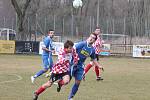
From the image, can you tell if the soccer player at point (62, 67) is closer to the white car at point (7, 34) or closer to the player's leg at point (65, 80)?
the player's leg at point (65, 80)

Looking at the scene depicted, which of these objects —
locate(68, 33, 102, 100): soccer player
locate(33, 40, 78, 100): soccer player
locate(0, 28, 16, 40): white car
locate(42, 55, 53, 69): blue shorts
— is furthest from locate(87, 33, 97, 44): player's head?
locate(0, 28, 16, 40): white car

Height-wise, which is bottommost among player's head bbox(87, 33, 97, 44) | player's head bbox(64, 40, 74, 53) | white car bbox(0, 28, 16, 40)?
player's head bbox(64, 40, 74, 53)

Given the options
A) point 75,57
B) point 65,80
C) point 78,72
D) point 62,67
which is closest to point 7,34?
point 78,72

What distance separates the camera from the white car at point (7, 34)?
160 ft

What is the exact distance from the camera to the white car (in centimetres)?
4884

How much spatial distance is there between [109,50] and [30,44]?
720cm

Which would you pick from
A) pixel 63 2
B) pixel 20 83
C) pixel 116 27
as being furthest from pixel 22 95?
pixel 63 2

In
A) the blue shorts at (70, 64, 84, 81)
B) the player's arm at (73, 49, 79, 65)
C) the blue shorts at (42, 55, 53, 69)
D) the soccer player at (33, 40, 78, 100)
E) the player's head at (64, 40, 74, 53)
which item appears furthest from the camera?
the blue shorts at (42, 55, 53, 69)

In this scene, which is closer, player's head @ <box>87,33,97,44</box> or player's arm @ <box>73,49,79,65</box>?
player's arm @ <box>73,49,79,65</box>

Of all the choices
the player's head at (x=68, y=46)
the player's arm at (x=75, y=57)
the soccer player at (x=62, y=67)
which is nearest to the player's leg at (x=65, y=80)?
the soccer player at (x=62, y=67)

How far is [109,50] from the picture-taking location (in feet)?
132

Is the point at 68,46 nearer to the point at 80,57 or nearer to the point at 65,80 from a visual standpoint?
the point at 65,80

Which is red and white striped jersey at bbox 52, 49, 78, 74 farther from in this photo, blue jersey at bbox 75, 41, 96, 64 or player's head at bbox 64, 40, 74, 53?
blue jersey at bbox 75, 41, 96, 64

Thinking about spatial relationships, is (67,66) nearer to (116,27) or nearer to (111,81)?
(111,81)
